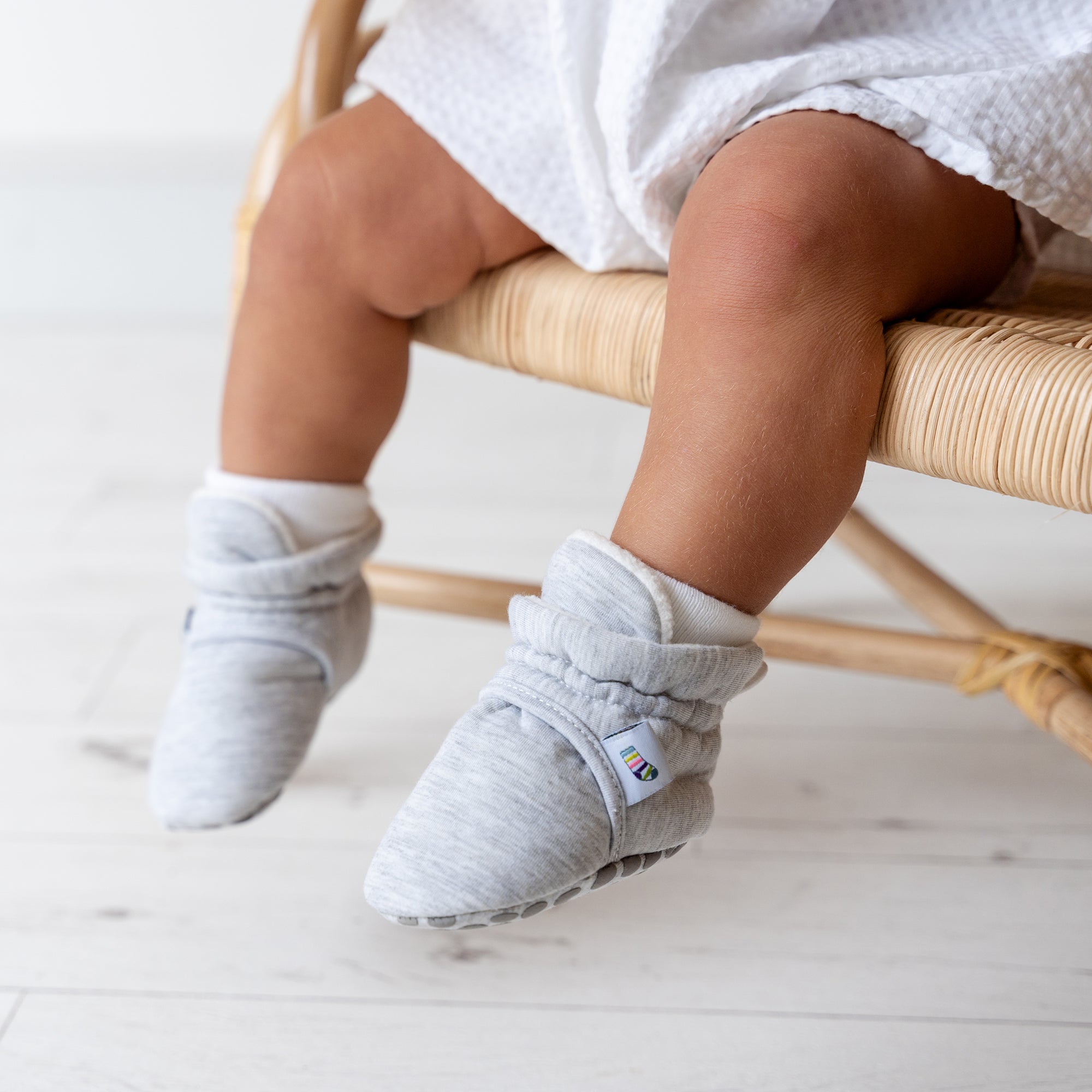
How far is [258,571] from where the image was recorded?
553mm

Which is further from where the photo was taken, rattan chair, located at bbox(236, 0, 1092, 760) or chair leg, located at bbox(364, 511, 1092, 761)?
chair leg, located at bbox(364, 511, 1092, 761)

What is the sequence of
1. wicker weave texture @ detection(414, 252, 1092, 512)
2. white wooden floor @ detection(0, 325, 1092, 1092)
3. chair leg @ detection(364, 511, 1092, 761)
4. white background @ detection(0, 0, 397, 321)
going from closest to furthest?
wicker weave texture @ detection(414, 252, 1092, 512) < white wooden floor @ detection(0, 325, 1092, 1092) < chair leg @ detection(364, 511, 1092, 761) < white background @ detection(0, 0, 397, 321)

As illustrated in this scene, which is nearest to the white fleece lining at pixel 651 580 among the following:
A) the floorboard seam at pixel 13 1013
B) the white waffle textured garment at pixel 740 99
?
the white waffle textured garment at pixel 740 99

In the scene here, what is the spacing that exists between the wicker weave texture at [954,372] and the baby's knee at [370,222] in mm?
44

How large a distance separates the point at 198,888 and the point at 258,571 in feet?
0.55

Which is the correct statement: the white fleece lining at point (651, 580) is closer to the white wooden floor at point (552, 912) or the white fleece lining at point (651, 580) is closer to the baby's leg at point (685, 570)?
the baby's leg at point (685, 570)

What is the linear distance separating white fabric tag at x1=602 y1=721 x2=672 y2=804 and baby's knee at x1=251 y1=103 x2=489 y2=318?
0.83 feet

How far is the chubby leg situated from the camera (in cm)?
40

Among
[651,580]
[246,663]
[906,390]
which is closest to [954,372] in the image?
[906,390]

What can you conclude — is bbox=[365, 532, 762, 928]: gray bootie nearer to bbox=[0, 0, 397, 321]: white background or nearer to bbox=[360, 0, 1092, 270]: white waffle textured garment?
bbox=[360, 0, 1092, 270]: white waffle textured garment

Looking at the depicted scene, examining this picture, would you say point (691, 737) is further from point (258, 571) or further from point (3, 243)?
point (3, 243)

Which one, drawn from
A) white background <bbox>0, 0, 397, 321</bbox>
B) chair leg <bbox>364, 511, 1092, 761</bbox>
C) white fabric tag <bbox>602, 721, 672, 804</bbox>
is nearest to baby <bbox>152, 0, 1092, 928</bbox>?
white fabric tag <bbox>602, 721, 672, 804</bbox>

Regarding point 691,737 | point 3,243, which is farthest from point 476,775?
point 3,243

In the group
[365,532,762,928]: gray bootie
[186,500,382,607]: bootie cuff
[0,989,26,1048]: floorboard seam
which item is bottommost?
[0,989,26,1048]: floorboard seam
